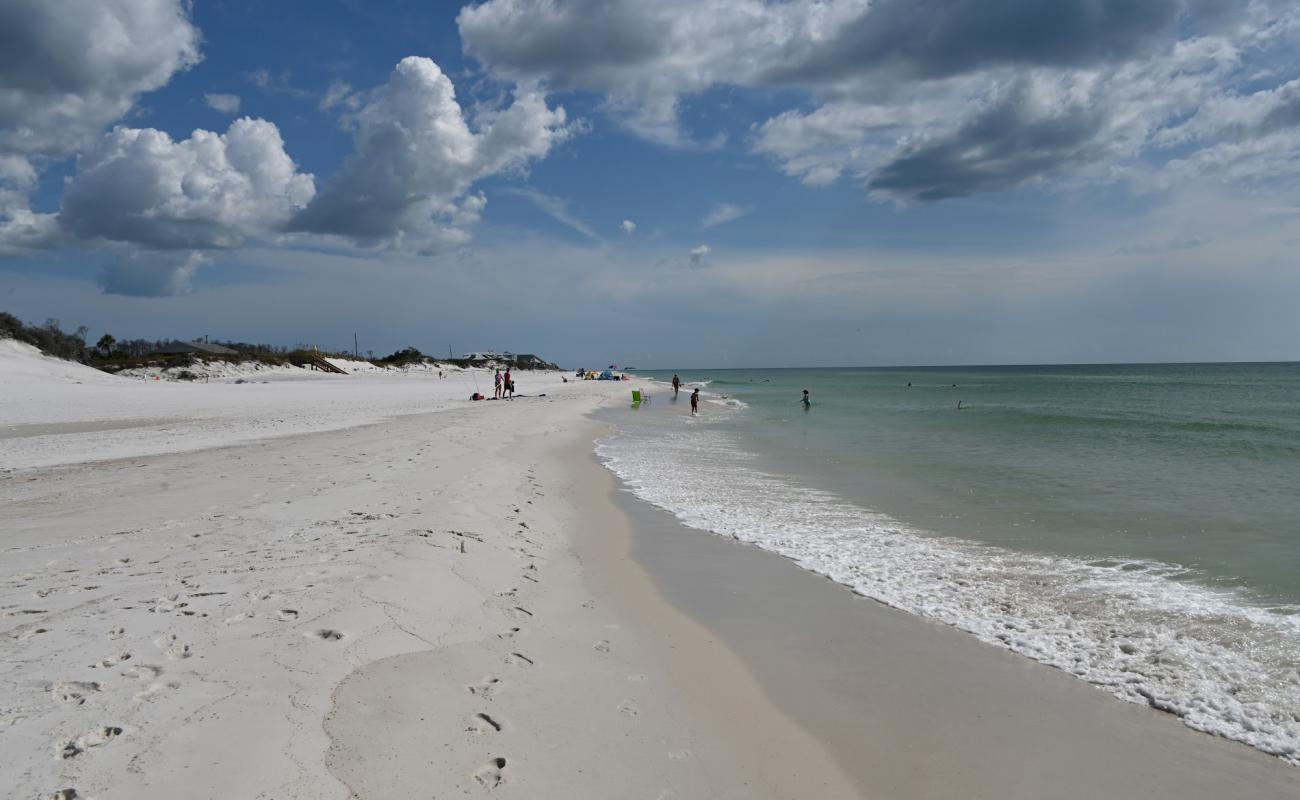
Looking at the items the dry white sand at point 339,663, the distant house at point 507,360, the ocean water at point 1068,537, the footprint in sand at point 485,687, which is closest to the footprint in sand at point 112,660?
the dry white sand at point 339,663

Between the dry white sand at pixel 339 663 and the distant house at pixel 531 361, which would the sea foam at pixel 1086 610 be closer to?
the dry white sand at pixel 339 663

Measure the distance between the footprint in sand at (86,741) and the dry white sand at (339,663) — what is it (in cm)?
1

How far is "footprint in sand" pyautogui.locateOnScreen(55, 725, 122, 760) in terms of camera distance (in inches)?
121

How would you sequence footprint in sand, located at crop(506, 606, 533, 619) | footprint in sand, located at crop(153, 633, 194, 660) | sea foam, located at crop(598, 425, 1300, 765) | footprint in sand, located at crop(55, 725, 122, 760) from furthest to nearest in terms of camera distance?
1. footprint in sand, located at crop(506, 606, 533, 619)
2. sea foam, located at crop(598, 425, 1300, 765)
3. footprint in sand, located at crop(153, 633, 194, 660)
4. footprint in sand, located at crop(55, 725, 122, 760)

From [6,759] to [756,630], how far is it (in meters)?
4.92

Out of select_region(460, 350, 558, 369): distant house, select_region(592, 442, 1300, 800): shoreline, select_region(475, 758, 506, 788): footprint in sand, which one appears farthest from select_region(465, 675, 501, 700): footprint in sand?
select_region(460, 350, 558, 369): distant house

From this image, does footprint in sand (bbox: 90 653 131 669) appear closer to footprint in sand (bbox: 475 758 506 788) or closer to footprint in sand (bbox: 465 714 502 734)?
footprint in sand (bbox: 465 714 502 734)

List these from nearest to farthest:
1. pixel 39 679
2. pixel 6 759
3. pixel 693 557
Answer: pixel 6 759
pixel 39 679
pixel 693 557

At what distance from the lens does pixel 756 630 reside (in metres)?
5.90

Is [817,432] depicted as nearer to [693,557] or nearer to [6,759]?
[693,557]

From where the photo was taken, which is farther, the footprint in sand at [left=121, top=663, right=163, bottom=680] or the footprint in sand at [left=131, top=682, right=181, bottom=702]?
the footprint in sand at [left=121, top=663, right=163, bottom=680]

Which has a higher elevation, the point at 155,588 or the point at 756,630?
the point at 155,588

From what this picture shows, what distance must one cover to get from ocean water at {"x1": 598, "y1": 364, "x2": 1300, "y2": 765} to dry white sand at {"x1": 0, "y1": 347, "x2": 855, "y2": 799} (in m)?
2.89

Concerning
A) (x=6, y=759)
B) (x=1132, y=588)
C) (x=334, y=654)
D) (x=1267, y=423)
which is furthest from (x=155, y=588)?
(x=1267, y=423)
